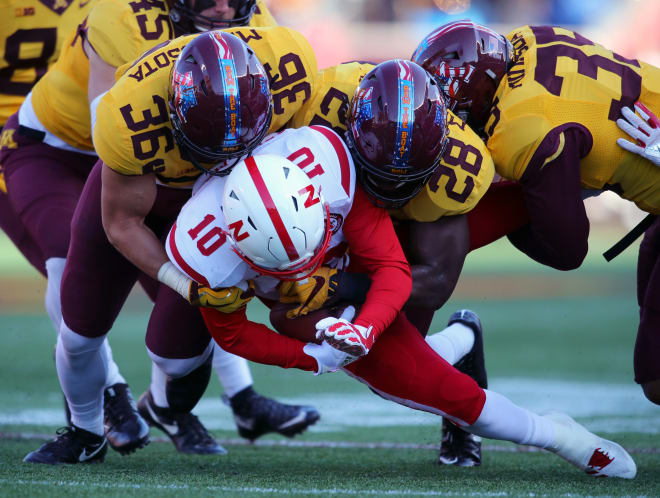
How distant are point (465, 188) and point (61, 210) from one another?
5.81 feet

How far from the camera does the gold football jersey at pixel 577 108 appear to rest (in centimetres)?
343

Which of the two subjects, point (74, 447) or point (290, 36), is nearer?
point (290, 36)

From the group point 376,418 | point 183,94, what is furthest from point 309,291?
point 376,418

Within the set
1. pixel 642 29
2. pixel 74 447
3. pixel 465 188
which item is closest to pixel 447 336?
pixel 465 188

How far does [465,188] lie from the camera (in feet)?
11.0

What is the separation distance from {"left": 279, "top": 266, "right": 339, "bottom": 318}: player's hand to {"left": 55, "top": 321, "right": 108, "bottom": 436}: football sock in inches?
35.8

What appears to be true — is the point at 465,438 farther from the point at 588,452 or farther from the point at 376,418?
the point at 376,418

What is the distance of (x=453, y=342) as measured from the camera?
3984 millimetres

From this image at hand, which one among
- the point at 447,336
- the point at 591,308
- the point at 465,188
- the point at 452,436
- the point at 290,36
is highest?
the point at 290,36

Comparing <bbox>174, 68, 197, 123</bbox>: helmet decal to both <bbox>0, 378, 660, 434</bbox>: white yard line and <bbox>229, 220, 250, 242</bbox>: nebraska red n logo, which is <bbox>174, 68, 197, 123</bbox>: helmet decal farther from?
<bbox>0, 378, 660, 434</bbox>: white yard line

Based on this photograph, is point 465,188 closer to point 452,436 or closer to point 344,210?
point 344,210

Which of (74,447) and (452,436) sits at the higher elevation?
(452,436)

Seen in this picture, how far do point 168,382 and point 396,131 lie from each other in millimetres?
1538

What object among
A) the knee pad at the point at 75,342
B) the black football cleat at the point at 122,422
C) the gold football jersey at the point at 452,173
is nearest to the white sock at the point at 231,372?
the black football cleat at the point at 122,422
